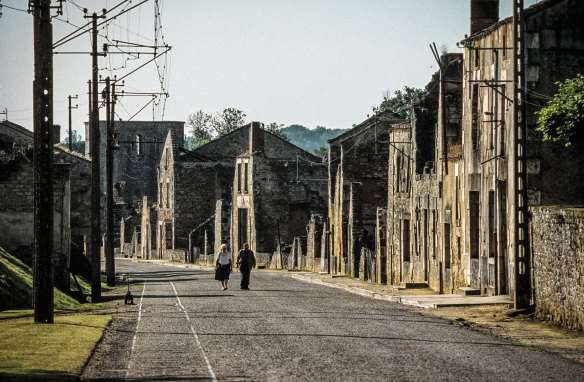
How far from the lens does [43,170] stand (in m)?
18.1

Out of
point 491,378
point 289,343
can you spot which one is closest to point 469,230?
point 289,343

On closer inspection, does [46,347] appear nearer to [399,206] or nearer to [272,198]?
[399,206]

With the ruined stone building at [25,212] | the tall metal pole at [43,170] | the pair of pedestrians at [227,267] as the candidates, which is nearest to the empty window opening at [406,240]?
the pair of pedestrians at [227,267]

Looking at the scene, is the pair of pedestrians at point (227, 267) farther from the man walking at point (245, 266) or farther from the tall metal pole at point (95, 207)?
the tall metal pole at point (95, 207)

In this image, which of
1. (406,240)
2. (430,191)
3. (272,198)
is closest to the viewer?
(430,191)

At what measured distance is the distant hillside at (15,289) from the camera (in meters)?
22.6

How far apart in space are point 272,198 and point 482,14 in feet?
97.9

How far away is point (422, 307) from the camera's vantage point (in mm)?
24406

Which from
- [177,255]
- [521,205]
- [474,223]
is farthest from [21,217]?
[177,255]

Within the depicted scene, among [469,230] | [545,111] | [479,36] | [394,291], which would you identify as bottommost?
[394,291]

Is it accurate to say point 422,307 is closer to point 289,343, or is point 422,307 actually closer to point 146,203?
point 289,343

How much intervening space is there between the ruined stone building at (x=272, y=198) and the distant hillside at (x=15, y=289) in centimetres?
3147

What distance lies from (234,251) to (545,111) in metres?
39.4

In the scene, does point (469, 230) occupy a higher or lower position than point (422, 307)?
higher
